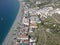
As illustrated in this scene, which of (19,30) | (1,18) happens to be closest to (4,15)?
(1,18)

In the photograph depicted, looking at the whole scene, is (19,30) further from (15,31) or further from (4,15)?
(4,15)

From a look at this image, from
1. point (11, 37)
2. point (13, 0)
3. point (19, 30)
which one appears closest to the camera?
point (11, 37)

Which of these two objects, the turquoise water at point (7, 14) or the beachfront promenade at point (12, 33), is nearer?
the beachfront promenade at point (12, 33)

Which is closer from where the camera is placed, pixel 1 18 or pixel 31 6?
pixel 1 18

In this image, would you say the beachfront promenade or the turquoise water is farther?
the turquoise water

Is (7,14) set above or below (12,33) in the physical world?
below

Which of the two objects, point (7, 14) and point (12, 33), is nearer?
point (12, 33)

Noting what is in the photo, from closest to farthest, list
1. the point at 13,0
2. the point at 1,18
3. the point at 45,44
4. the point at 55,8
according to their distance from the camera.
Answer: the point at 45,44
the point at 1,18
the point at 55,8
the point at 13,0

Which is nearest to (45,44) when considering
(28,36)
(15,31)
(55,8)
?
(28,36)
